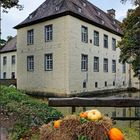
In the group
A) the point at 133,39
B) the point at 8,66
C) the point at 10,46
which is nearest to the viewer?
the point at 8,66

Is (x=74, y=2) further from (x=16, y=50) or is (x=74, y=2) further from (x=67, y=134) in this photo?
(x=67, y=134)

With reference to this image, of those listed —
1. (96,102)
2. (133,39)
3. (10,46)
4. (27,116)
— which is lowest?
(27,116)

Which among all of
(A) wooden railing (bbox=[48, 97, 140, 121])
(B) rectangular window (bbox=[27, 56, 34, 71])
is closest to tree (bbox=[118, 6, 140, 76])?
(A) wooden railing (bbox=[48, 97, 140, 121])

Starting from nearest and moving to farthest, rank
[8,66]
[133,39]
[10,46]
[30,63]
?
[30,63] → [8,66] → [10,46] → [133,39]

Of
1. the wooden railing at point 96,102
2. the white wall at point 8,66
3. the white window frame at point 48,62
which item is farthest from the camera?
the white window frame at point 48,62

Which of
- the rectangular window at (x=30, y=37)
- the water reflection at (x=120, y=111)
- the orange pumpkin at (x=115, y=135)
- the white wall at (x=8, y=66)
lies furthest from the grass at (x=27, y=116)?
the orange pumpkin at (x=115, y=135)

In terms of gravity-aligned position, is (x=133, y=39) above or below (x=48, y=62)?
above

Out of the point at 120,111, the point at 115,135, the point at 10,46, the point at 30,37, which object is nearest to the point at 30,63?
the point at 30,37

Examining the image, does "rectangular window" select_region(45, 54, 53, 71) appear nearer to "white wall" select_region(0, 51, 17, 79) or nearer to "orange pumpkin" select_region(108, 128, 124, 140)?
"white wall" select_region(0, 51, 17, 79)

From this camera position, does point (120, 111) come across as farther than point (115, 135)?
Yes

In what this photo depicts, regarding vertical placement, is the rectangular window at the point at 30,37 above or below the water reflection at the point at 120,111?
above

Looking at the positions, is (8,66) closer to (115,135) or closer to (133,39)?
(115,135)

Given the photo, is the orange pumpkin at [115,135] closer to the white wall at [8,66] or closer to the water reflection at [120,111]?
the water reflection at [120,111]

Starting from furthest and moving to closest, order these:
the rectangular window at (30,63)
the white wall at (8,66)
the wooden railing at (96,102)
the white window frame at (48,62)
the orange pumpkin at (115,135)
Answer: the white window frame at (48,62), the white wall at (8,66), the rectangular window at (30,63), the wooden railing at (96,102), the orange pumpkin at (115,135)
